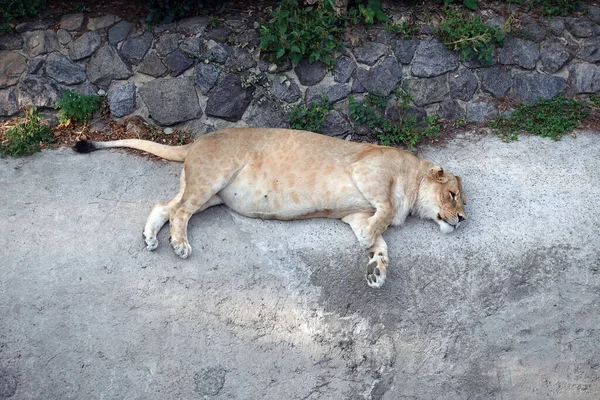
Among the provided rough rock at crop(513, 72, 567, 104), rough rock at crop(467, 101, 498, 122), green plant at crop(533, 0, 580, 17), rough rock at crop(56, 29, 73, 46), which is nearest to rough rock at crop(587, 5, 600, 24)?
green plant at crop(533, 0, 580, 17)

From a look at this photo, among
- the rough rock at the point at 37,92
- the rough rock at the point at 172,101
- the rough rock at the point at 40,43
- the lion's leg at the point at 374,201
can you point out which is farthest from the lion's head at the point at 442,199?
the rough rock at the point at 40,43

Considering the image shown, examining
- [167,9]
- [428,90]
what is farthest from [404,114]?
[167,9]

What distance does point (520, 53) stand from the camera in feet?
27.7

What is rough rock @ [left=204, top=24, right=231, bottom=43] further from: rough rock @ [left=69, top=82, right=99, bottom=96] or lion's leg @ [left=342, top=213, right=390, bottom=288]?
lion's leg @ [left=342, top=213, right=390, bottom=288]

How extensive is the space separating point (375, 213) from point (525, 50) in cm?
332

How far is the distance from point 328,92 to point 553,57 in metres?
2.75

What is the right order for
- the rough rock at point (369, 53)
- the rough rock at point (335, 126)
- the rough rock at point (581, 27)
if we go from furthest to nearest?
the rough rock at point (581, 27) < the rough rock at point (369, 53) < the rough rock at point (335, 126)

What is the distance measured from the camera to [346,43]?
8.21 m

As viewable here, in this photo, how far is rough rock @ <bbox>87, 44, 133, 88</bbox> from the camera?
26.4 feet

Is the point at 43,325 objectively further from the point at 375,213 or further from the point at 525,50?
the point at 525,50

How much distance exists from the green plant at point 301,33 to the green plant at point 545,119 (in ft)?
6.70

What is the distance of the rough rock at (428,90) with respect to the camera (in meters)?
8.17

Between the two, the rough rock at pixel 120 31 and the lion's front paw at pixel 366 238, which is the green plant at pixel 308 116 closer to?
the lion's front paw at pixel 366 238

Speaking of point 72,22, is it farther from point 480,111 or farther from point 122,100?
point 480,111
